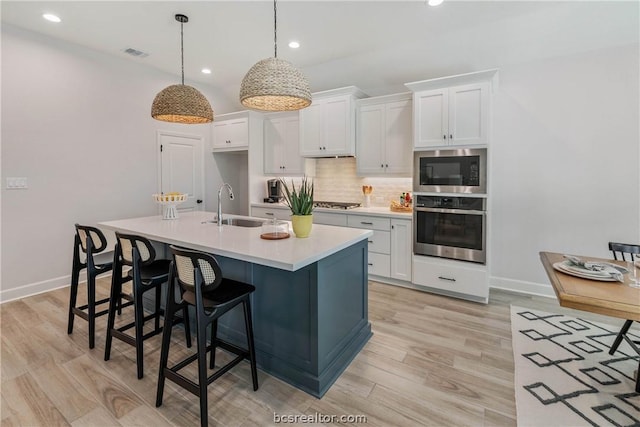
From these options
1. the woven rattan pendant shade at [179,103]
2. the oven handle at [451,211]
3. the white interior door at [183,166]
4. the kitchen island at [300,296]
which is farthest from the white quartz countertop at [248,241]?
the white interior door at [183,166]

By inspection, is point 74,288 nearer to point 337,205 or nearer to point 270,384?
point 270,384

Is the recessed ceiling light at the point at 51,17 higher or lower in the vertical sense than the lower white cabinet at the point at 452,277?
higher

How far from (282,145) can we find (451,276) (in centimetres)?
320

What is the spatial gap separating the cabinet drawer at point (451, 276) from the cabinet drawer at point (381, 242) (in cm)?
37

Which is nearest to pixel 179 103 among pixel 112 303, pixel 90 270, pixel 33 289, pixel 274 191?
pixel 90 270

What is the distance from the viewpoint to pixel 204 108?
294cm

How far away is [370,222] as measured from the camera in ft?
13.3

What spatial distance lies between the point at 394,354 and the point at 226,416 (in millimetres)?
1309

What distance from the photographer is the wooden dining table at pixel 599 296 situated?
1455mm

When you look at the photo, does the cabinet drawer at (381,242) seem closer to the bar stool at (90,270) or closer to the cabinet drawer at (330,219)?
the cabinet drawer at (330,219)

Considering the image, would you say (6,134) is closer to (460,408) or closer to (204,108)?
(204,108)

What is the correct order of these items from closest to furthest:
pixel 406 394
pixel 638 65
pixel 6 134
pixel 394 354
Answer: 1. pixel 406 394
2. pixel 394 354
3. pixel 638 65
4. pixel 6 134

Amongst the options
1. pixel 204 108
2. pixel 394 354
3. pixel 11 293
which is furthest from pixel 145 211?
pixel 394 354

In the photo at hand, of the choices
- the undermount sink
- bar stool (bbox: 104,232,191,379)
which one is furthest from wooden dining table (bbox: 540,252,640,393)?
the undermount sink
